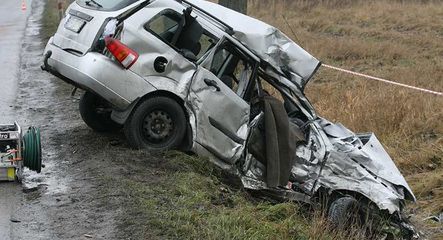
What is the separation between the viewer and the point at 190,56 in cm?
745

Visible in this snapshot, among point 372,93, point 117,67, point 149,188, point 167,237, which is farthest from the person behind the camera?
point 372,93

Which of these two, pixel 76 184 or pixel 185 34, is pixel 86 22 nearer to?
pixel 185 34

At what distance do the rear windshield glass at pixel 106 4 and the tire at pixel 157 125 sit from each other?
1121mm

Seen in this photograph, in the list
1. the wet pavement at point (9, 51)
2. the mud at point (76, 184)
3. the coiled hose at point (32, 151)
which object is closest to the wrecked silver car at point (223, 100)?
the mud at point (76, 184)

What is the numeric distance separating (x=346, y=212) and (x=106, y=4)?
137 inches

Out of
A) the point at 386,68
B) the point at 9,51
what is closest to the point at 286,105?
the point at 386,68

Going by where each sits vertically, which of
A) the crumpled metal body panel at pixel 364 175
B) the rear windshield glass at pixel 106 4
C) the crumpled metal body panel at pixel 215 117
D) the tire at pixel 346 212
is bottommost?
the tire at pixel 346 212

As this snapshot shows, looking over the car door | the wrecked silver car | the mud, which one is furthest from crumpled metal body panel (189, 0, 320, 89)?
the mud

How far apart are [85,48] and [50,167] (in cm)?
133

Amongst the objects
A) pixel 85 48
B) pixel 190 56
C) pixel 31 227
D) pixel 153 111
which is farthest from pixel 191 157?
pixel 31 227

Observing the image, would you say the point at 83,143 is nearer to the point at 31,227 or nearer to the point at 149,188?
the point at 149,188

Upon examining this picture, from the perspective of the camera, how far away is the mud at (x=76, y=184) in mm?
5391

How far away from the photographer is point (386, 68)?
15.8 meters

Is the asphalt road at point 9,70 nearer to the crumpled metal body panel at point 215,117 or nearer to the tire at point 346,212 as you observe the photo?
the crumpled metal body panel at point 215,117
